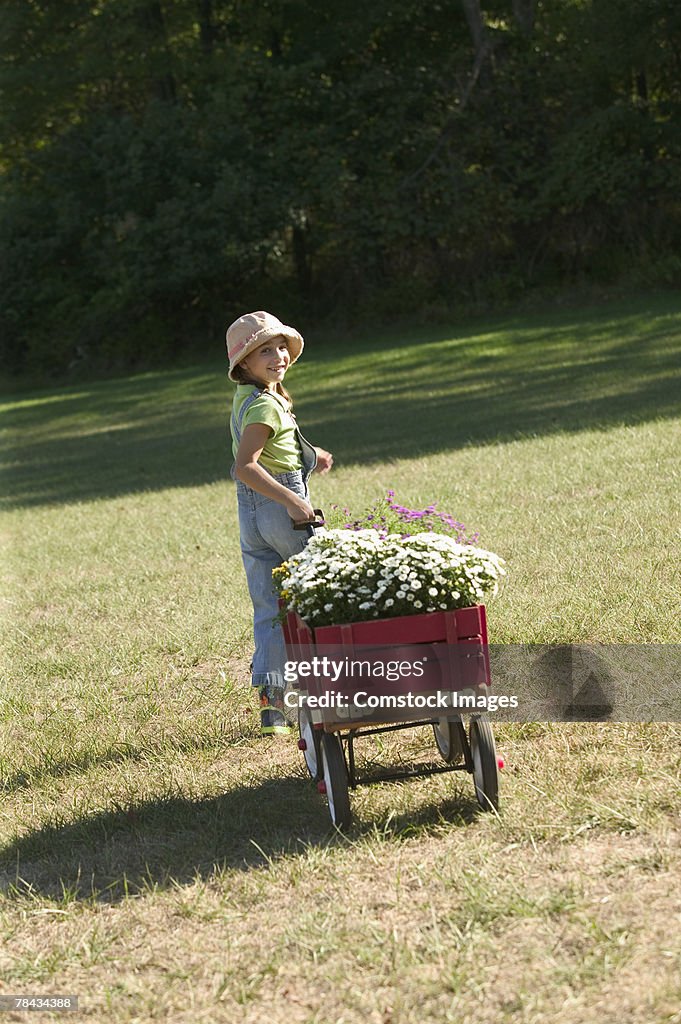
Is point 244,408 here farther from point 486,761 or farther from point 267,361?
point 486,761

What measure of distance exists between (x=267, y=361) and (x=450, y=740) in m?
1.63

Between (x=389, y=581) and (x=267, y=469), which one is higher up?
(x=267, y=469)

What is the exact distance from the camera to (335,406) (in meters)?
19.1

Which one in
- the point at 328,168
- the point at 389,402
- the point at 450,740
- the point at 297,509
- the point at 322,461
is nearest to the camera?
the point at 450,740

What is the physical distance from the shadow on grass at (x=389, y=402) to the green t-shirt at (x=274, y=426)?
802cm

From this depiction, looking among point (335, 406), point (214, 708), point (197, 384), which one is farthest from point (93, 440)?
point (214, 708)

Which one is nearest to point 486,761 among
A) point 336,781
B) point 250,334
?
point 336,781

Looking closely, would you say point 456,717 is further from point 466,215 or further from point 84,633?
point 466,215

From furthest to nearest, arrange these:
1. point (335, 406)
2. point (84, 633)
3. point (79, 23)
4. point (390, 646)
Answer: point (79, 23) → point (335, 406) → point (84, 633) → point (390, 646)

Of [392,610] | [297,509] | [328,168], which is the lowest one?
[392,610]

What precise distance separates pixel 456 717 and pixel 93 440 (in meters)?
15.9

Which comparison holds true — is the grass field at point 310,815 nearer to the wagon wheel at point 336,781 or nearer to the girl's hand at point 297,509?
the wagon wheel at point 336,781

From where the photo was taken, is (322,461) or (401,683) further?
(322,461)

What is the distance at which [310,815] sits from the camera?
14.7 feet
